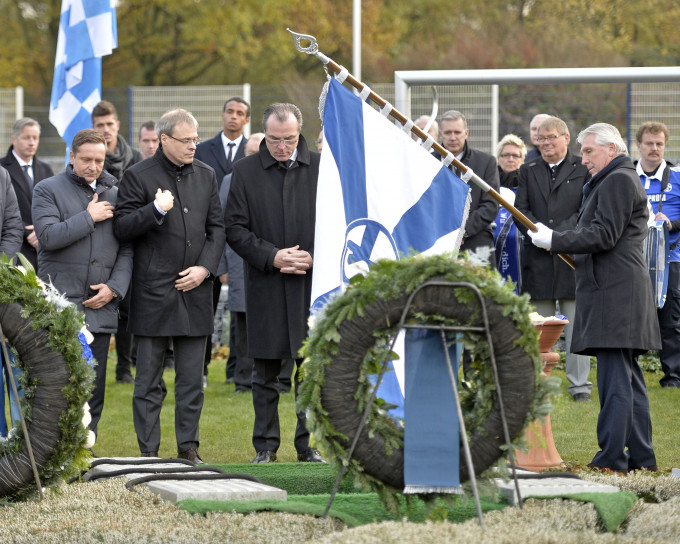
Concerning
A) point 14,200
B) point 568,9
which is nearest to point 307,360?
point 14,200

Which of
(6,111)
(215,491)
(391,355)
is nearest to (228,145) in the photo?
(215,491)

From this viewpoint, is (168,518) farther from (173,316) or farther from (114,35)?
(114,35)

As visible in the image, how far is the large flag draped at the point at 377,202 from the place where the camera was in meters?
6.70

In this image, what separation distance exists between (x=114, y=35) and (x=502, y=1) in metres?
21.7

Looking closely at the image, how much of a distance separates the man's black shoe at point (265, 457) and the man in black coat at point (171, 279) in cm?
38

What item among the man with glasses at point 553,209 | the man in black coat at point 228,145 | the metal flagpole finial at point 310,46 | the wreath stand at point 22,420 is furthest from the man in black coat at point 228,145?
the wreath stand at point 22,420

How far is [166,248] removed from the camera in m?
7.27

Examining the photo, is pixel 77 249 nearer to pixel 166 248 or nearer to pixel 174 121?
pixel 166 248

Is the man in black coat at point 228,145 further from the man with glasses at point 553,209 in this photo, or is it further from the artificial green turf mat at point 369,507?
the artificial green turf mat at point 369,507

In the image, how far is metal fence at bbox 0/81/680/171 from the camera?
1376 centimetres

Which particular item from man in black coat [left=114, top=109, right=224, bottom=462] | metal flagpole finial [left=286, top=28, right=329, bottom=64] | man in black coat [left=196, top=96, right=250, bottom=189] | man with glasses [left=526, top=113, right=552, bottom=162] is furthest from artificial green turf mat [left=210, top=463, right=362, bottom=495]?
man with glasses [left=526, top=113, right=552, bottom=162]

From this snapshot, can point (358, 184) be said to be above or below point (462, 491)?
above

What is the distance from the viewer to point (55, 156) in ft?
78.8

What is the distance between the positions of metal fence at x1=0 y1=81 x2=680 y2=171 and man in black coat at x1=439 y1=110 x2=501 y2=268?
277 cm
